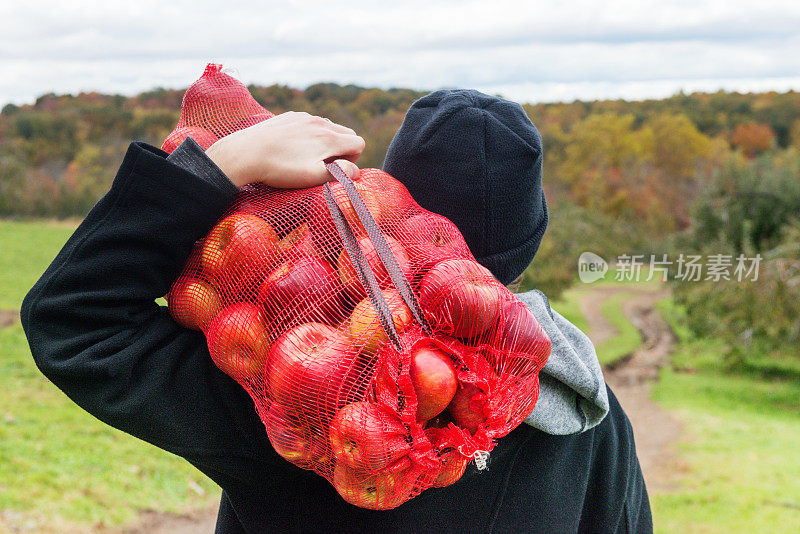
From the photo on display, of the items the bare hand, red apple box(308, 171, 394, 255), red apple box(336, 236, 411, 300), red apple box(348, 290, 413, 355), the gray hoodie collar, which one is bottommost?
the gray hoodie collar

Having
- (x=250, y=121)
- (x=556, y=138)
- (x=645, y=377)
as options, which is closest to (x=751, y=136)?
(x=556, y=138)

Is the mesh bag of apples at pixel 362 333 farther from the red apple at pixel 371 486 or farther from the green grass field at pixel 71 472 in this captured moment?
the green grass field at pixel 71 472

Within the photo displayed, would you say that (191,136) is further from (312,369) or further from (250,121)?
(312,369)

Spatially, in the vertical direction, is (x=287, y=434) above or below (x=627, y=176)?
above

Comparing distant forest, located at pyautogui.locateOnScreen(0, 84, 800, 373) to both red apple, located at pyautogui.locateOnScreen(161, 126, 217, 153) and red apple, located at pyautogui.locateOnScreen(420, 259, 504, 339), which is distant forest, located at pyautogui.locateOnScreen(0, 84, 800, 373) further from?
red apple, located at pyautogui.locateOnScreen(420, 259, 504, 339)

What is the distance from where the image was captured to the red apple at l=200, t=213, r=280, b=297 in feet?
3.51

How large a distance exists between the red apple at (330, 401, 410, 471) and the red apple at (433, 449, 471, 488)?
0.26 feet

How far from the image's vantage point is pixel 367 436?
92 cm

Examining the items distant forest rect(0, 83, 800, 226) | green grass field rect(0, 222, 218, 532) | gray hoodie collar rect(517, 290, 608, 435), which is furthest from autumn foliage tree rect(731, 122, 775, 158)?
gray hoodie collar rect(517, 290, 608, 435)

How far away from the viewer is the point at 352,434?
3.05ft

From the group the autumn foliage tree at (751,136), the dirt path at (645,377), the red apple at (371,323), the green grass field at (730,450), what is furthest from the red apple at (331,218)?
the autumn foliage tree at (751,136)

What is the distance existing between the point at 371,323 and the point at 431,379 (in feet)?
0.35

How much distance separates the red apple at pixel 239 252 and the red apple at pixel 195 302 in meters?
0.02

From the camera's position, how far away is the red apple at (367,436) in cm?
92
